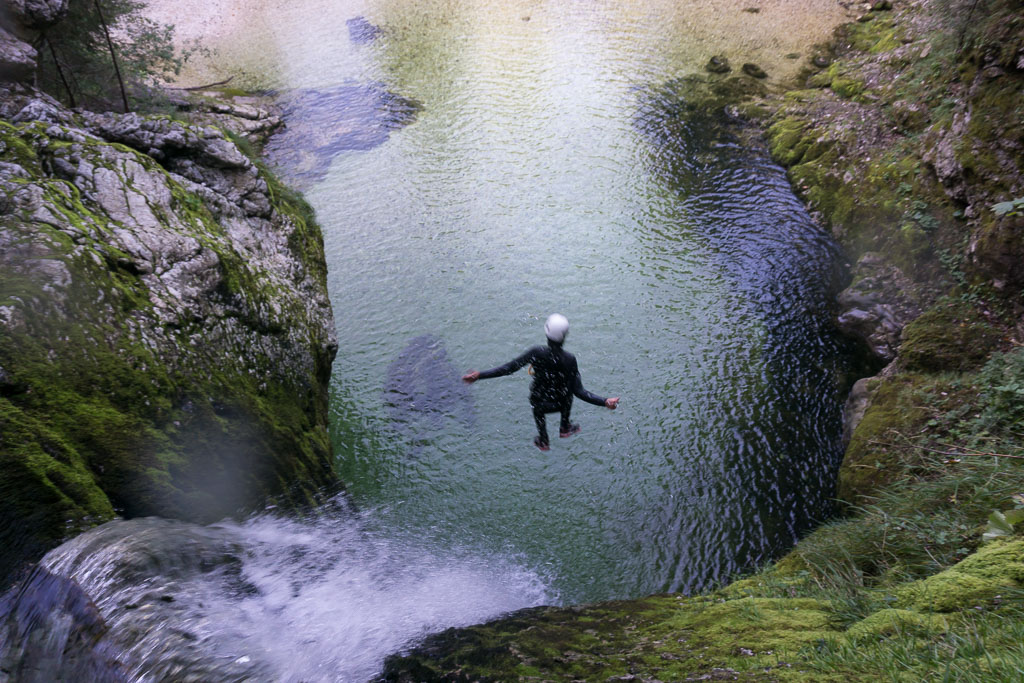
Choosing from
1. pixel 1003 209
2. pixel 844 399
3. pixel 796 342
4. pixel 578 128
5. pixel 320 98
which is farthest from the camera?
pixel 320 98

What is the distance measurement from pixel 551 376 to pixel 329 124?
16558 millimetres

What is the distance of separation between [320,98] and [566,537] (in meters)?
20.1

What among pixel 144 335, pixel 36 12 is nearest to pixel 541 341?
pixel 144 335

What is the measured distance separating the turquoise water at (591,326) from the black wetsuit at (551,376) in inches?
66.6

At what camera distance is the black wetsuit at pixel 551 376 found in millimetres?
6734

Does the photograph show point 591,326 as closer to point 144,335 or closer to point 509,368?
point 509,368

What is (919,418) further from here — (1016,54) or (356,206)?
(356,206)

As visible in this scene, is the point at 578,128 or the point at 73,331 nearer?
the point at 73,331

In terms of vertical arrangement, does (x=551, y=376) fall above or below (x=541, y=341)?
above

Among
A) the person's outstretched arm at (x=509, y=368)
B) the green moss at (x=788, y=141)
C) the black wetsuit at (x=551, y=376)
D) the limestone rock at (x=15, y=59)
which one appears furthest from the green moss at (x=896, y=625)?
the green moss at (x=788, y=141)

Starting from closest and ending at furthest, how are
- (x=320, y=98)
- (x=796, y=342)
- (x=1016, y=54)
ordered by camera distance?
(x=1016, y=54), (x=796, y=342), (x=320, y=98)

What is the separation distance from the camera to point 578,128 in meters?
17.6

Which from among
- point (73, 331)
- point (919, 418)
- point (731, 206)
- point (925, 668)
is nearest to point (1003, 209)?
point (919, 418)

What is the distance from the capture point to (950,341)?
26.9ft
